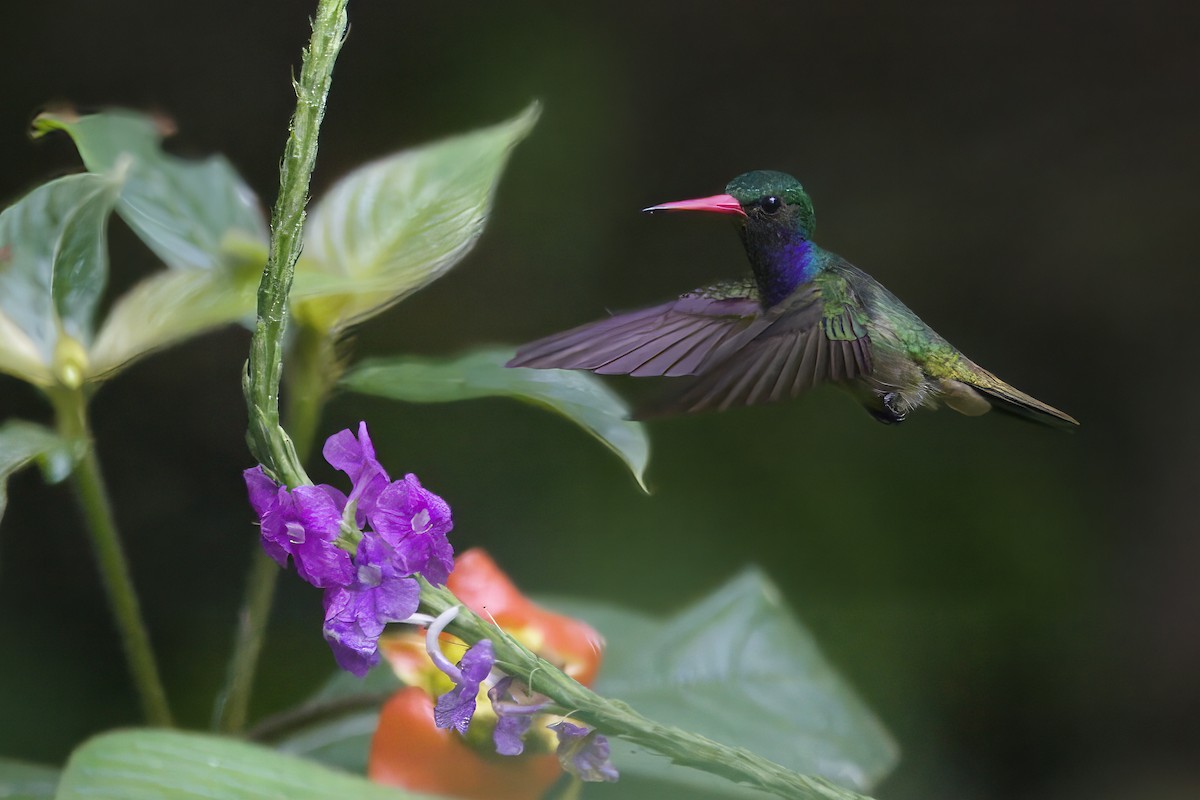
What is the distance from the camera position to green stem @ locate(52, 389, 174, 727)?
0.61 metres

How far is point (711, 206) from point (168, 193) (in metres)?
0.42

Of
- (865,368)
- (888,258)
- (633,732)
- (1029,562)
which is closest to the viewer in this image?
(633,732)

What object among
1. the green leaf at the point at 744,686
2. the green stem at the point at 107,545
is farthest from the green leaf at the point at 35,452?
the green leaf at the point at 744,686

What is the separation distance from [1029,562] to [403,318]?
3.03 feet

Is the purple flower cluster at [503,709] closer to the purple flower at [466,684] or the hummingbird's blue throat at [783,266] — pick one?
the purple flower at [466,684]

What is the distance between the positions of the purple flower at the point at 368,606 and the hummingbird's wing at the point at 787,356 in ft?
0.31

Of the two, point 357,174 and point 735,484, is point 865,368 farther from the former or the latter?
point 735,484

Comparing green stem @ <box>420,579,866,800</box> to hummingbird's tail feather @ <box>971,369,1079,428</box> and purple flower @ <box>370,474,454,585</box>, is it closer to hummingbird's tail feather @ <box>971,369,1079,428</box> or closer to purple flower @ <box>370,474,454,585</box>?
purple flower @ <box>370,474,454,585</box>

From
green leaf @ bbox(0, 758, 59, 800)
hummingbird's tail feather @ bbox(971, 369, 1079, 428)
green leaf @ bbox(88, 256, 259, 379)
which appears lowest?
green leaf @ bbox(0, 758, 59, 800)

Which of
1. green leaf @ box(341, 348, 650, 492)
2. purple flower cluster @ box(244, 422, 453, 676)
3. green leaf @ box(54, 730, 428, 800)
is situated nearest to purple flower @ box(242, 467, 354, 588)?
purple flower cluster @ box(244, 422, 453, 676)

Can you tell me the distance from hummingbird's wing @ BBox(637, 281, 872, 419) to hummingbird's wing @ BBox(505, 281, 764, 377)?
0.6 inches

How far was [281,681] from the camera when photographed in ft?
4.33

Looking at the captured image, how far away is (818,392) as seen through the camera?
152 cm

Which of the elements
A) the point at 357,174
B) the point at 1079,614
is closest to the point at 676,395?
the point at 357,174
